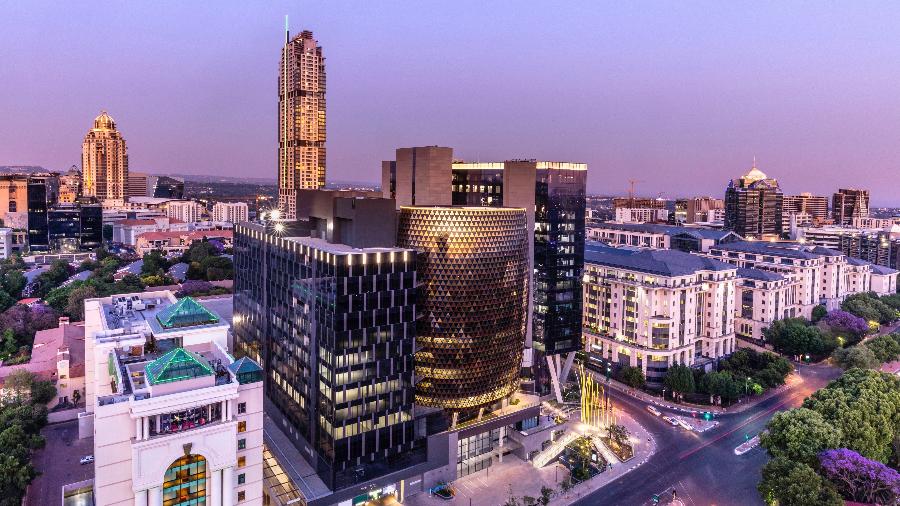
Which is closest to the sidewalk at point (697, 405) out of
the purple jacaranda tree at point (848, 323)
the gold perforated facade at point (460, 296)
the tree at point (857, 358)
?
the tree at point (857, 358)

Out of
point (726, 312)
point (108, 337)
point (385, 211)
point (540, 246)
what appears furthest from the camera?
point (726, 312)

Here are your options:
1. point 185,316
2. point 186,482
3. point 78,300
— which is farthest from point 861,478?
point 78,300

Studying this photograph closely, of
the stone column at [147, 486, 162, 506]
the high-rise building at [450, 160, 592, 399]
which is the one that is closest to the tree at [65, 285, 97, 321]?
the high-rise building at [450, 160, 592, 399]

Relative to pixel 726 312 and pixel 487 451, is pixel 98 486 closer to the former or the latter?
pixel 487 451

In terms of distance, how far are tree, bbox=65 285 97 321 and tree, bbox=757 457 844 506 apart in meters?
143

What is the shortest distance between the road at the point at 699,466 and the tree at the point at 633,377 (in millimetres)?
6417

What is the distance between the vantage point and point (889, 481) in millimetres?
66500

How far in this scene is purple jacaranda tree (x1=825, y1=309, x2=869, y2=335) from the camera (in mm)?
141125

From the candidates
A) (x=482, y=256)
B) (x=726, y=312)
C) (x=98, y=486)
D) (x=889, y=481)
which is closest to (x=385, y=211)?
(x=482, y=256)

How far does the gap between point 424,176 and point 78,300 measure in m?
98.1

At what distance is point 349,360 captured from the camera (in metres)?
68.4

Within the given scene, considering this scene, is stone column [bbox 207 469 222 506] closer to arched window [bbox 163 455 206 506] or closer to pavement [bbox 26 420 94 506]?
arched window [bbox 163 455 206 506]

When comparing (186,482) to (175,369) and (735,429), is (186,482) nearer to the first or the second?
(175,369)

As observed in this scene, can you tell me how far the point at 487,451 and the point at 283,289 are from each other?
39235 millimetres
